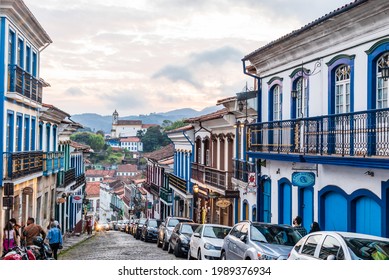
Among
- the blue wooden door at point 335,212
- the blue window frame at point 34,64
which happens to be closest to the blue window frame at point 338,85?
the blue wooden door at point 335,212

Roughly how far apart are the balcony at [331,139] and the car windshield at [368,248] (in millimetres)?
2745

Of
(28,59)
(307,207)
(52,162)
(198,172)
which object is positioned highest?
(28,59)

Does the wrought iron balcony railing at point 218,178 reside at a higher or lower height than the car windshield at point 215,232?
higher

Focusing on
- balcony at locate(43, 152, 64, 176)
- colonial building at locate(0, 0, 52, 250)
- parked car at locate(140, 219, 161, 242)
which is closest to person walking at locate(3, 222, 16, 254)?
colonial building at locate(0, 0, 52, 250)

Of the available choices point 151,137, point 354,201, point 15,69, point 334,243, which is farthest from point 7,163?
point 151,137

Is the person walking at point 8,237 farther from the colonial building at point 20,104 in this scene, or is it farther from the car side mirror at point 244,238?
the car side mirror at point 244,238

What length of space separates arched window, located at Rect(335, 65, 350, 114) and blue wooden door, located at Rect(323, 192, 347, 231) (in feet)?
6.74

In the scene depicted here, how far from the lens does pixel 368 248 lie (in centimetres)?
950

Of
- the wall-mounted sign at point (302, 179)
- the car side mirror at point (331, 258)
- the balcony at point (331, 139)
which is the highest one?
the balcony at point (331, 139)

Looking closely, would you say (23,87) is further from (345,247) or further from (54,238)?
(345,247)

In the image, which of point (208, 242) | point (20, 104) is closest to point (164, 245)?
point (20, 104)

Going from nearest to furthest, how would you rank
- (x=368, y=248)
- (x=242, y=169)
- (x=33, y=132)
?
(x=368, y=248) → (x=242, y=169) → (x=33, y=132)

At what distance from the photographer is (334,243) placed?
31.4ft

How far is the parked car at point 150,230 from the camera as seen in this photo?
2920 centimetres
